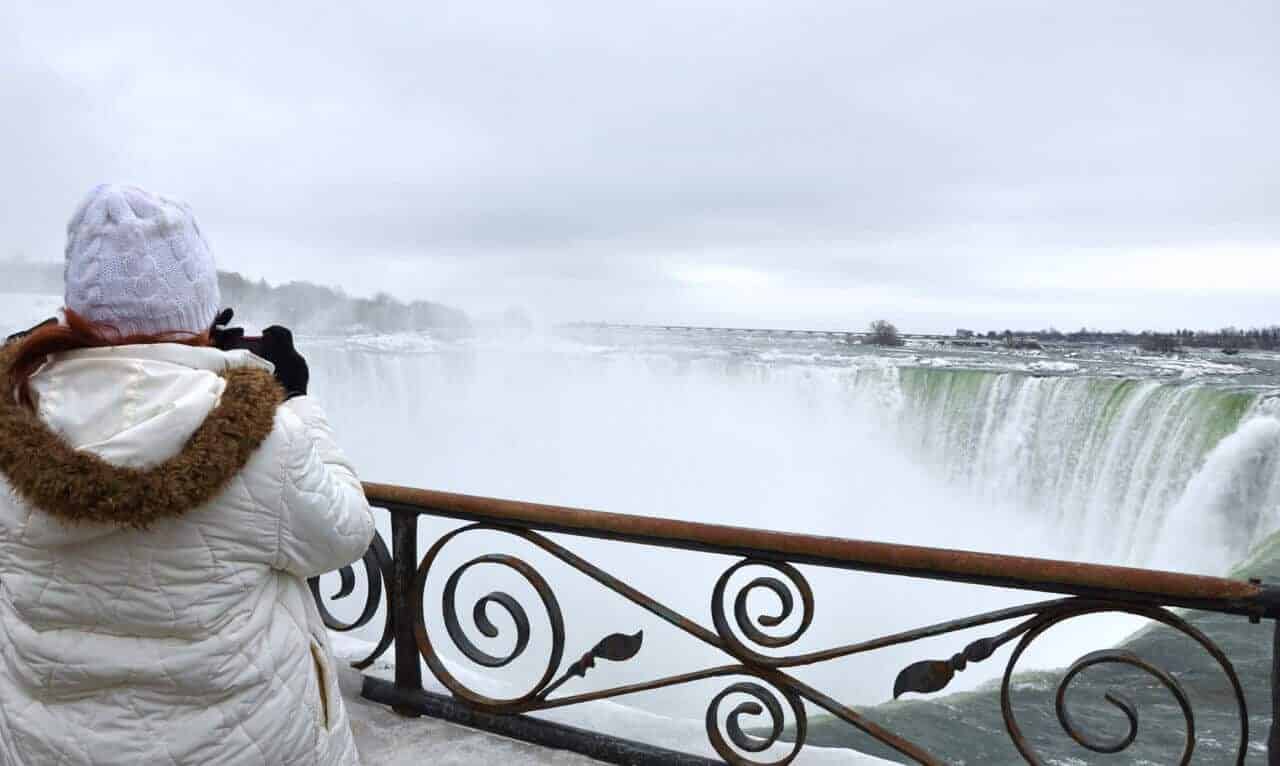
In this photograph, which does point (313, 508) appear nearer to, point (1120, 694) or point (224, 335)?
point (224, 335)

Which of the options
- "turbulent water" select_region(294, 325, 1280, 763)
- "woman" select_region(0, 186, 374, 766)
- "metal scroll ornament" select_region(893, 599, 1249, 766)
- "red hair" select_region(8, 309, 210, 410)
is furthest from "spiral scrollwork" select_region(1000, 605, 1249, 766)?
"red hair" select_region(8, 309, 210, 410)

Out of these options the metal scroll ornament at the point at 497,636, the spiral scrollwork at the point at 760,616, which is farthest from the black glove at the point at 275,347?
the spiral scrollwork at the point at 760,616

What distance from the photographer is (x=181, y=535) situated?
112cm

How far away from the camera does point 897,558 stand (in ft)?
5.96

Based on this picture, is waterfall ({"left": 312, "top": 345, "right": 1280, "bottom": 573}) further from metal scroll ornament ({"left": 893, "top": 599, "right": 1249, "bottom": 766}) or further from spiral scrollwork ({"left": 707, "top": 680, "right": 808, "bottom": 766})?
spiral scrollwork ({"left": 707, "top": 680, "right": 808, "bottom": 766})

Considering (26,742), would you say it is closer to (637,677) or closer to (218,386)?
(218,386)

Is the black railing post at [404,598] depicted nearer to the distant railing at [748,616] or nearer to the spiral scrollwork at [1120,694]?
the distant railing at [748,616]

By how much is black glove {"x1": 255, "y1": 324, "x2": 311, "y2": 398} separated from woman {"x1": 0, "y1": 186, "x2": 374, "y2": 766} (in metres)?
0.09

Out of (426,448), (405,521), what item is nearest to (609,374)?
(426,448)

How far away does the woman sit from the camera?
106 cm

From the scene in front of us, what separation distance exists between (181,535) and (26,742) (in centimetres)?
41

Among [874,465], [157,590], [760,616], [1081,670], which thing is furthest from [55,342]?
[874,465]

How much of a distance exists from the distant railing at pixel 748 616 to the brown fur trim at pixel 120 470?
101 centimetres

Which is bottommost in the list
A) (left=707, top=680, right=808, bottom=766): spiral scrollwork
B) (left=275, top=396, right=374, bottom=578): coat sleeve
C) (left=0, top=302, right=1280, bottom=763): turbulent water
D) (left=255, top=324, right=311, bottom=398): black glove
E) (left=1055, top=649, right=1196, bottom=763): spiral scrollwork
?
(left=0, top=302, right=1280, bottom=763): turbulent water
